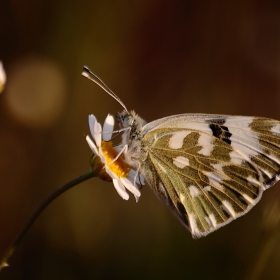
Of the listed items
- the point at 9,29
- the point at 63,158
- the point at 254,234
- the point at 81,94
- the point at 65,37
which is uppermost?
the point at 9,29

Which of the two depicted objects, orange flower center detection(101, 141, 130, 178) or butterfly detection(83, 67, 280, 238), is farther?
butterfly detection(83, 67, 280, 238)

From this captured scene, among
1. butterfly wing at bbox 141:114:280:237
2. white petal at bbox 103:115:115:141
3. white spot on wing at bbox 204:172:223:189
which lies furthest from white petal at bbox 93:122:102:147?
white spot on wing at bbox 204:172:223:189

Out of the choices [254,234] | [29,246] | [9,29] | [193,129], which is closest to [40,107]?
[9,29]

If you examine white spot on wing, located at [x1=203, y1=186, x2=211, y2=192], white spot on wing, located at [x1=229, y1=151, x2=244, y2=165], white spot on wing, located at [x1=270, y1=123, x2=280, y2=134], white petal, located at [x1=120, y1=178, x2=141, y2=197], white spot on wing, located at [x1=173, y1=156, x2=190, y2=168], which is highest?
white petal, located at [x1=120, y1=178, x2=141, y2=197]

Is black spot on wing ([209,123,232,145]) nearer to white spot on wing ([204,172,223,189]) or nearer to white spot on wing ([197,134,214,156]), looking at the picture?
white spot on wing ([197,134,214,156])

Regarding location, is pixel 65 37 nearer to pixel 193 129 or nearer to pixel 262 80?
pixel 193 129

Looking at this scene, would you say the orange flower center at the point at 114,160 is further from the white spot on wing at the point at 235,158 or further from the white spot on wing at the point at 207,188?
the white spot on wing at the point at 235,158

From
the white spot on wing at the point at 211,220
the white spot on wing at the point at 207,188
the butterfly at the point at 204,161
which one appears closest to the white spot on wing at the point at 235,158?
the butterfly at the point at 204,161

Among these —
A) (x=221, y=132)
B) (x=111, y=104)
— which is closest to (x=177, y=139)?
(x=221, y=132)
